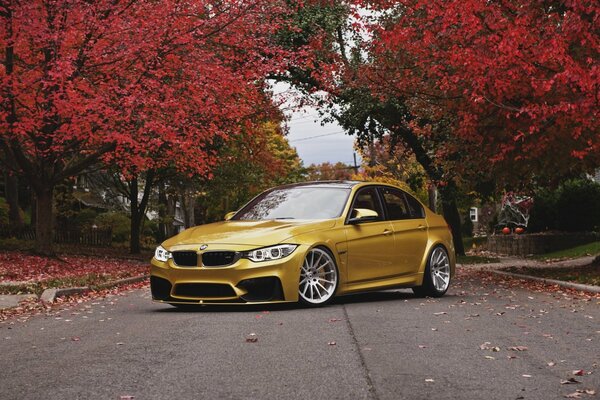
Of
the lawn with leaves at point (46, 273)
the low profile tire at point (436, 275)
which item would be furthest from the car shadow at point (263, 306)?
the lawn with leaves at point (46, 273)

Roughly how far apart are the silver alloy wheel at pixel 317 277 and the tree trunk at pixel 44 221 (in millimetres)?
15184

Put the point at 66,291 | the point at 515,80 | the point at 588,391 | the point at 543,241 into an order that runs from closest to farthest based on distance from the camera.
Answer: the point at 588,391, the point at 66,291, the point at 515,80, the point at 543,241

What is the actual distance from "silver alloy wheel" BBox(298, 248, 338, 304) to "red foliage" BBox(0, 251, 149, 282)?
824cm

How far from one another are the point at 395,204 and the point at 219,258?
3.54 meters

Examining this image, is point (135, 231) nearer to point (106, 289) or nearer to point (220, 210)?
point (106, 289)

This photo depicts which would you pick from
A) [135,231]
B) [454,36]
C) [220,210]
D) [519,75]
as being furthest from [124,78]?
[220,210]

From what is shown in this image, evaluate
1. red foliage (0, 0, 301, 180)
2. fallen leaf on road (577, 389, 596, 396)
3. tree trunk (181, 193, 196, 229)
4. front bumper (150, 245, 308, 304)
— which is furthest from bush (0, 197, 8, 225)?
fallen leaf on road (577, 389, 596, 396)

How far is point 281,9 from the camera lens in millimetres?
24953

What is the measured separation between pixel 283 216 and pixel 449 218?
25055 millimetres

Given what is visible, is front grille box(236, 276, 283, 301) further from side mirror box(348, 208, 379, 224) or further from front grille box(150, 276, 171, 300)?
side mirror box(348, 208, 379, 224)

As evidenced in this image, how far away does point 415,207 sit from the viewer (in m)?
13.7

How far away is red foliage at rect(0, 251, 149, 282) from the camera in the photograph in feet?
62.8

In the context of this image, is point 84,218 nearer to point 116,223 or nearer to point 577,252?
point 116,223

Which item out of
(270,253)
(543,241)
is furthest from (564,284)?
(543,241)
